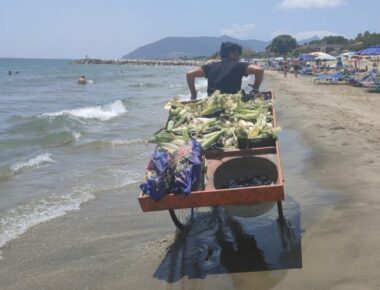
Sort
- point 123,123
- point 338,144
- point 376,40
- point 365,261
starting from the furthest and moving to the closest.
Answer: point 376,40
point 123,123
point 338,144
point 365,261

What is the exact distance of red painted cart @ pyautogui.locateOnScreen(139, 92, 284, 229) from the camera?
498 centimetres

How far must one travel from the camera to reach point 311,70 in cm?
5119

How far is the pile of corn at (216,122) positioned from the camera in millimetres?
6320

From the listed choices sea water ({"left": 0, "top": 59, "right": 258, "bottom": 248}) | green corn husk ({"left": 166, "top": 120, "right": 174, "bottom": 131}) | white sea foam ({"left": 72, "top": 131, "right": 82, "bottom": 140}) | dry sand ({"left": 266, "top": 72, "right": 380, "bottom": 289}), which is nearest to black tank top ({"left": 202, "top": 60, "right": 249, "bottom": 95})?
green corn husk ({"left": 166, "top": 120, "right": 174, "bottom": 131})

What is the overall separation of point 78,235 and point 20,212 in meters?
1.63

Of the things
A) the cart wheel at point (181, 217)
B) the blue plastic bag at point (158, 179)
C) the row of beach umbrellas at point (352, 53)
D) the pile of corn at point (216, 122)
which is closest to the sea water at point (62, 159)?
the cart wheel at point (181, 217)

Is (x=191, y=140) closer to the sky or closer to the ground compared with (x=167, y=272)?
closer to the sky

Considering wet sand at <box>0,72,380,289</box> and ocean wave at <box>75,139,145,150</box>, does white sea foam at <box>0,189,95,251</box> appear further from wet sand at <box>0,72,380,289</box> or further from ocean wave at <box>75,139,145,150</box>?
ocean wave at <box>75,139,145,150</box>

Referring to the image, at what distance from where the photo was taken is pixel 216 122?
6.83 meters

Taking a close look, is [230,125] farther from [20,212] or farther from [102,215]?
[20,212]

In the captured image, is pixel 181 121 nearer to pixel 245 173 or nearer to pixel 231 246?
pixel 245 173

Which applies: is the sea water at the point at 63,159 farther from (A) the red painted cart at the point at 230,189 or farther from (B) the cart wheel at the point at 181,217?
(A) the red painted cart at the point at 230,189

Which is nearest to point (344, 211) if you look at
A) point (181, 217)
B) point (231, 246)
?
point (231, 246)

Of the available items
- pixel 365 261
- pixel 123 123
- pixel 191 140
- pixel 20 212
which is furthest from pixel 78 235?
pixel 123 123
